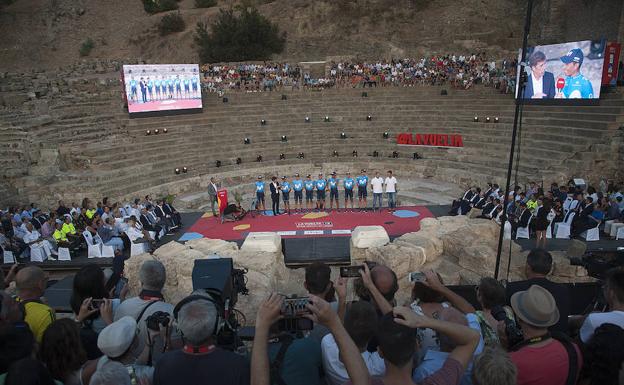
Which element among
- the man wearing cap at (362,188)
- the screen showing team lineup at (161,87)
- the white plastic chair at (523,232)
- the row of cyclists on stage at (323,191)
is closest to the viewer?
the white plastic chair at (523,232)

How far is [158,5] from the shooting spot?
48594 millimetres

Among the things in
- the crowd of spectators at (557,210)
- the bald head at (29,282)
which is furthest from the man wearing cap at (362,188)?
the bald head at (29,282)

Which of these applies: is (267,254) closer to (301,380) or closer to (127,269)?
(127,269)

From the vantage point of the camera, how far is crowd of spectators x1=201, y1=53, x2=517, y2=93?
85.4 feet

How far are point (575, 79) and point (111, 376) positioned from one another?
2244 cm

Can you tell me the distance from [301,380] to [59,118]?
23226mm

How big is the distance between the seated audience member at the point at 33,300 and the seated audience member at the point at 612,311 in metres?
4.69

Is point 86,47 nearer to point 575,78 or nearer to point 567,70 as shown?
point 567,70

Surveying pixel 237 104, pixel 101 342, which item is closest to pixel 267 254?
pixel 101 342

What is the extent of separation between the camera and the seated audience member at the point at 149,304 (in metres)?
3.66

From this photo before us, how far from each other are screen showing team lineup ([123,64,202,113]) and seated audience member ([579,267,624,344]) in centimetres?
2247

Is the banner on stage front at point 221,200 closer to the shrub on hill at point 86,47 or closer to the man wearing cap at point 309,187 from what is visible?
the man wearing cap at point 309,187

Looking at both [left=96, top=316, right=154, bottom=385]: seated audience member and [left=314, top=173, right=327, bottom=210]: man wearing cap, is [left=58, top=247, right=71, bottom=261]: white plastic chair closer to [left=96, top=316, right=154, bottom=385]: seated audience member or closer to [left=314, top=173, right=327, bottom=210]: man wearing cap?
[left=314, top=173, right=327, bottom=210]: man wearing cap

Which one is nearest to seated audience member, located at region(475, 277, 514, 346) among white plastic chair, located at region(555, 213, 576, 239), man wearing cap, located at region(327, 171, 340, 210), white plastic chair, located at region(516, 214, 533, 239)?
white plastic chair, located at region(516, 214, 533, 239)
